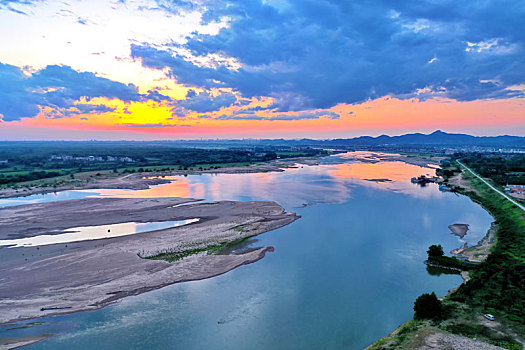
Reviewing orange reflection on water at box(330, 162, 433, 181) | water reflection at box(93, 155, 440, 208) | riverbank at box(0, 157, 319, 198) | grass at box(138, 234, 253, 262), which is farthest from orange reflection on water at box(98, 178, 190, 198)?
orange reflection on water at box(330, 162, 433, 181)

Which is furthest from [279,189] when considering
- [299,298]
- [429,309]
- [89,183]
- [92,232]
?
[429,309]

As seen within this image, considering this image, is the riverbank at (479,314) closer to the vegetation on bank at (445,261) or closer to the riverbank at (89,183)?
the vegetation on bank at (445,261)

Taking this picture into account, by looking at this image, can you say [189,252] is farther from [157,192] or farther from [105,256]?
[157,192]

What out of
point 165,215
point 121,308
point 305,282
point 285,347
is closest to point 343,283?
point 305,282

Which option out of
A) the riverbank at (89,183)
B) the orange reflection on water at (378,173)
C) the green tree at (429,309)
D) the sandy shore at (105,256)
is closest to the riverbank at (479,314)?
the green tree at (429,309)

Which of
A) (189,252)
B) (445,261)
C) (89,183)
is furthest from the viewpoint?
(89,183)

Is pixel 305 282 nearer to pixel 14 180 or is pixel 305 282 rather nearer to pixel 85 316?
pixel 85 316
